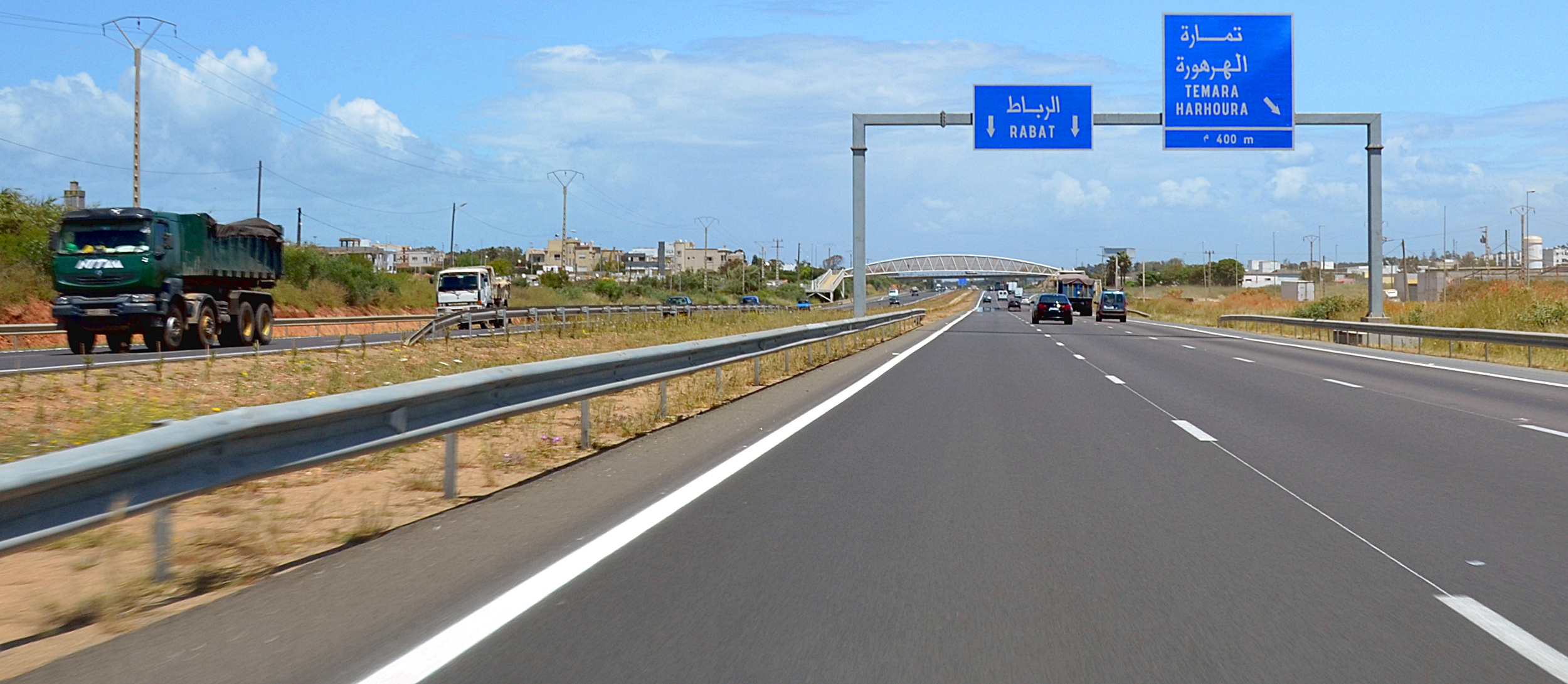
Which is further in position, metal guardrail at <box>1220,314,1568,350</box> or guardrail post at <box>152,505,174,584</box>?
metal guardrail at <box>1220,314,1568,350</box>

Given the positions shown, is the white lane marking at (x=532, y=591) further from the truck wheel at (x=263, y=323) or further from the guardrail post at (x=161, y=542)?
the truck wheel at (x=263, y=323)

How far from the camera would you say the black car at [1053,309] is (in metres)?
63.5

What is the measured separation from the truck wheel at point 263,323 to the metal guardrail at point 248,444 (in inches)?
912

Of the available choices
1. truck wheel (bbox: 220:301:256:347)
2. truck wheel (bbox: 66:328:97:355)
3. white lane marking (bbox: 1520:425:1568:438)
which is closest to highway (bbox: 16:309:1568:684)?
white lane marking (bbox: 1520:425:1568:438)

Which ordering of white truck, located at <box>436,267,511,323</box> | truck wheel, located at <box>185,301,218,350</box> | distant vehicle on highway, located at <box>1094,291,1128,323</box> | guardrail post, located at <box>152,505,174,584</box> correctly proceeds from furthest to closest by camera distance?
distant vehicle on highway, located at <box>1094,291,1128,323</box> < white truck, located at <box>436,267,511,323</box> < truck wheel, located at <box>185,301,218,350</box> < guardrail post, located at <box>152,505,174,584</box>

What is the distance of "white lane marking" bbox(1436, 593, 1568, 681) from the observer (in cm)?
470

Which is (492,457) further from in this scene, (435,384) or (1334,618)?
(1334,618)

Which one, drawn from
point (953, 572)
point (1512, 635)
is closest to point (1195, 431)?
point (953, 572)

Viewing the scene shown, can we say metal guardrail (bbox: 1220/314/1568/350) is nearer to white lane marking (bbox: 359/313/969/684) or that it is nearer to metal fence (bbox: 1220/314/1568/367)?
metal fence (bbox: 1220/314/1568/367)

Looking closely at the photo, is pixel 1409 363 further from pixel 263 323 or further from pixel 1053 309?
pixel 1053 309

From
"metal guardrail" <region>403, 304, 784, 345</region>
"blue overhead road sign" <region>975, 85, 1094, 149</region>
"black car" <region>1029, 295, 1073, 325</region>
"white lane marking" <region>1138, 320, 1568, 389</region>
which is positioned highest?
"blue overhead road sign" <region>975, 85, 1094, 149</region>

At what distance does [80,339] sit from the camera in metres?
→ 26.8

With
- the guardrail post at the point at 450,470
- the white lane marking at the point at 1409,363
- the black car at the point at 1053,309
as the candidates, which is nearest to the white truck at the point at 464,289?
the white lane marking at the point at 1409,363

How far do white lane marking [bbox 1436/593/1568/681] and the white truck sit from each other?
147 ft
